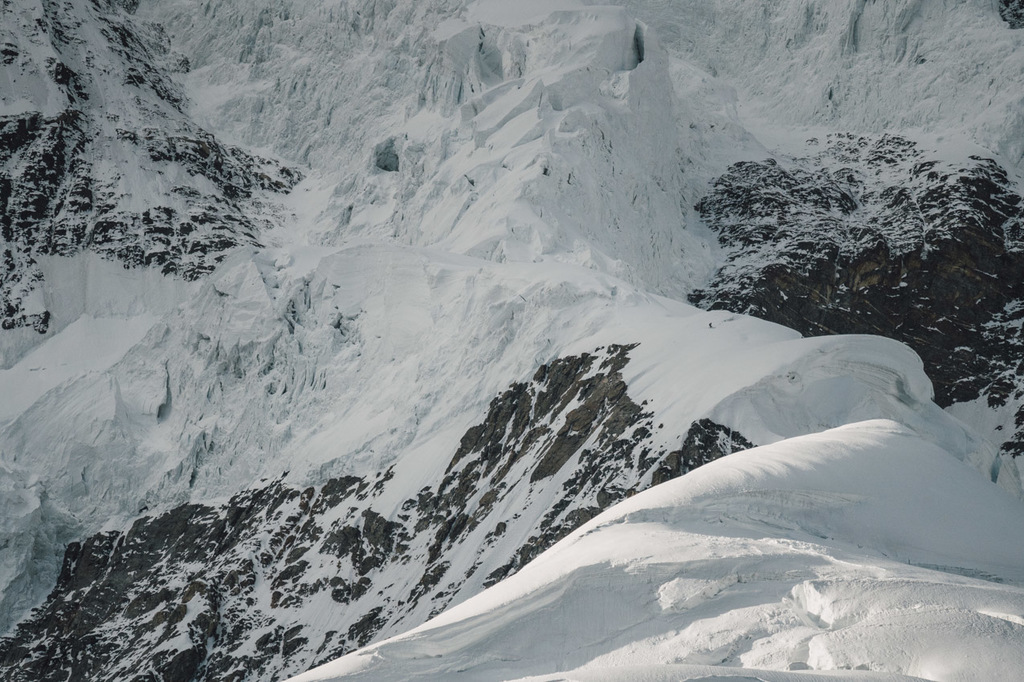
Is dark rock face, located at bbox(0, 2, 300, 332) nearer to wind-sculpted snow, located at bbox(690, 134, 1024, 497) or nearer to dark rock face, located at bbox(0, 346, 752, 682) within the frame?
dark rock face, located at bbox(0, 346, 752, 682)

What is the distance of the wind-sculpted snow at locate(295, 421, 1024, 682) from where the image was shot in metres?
8.72

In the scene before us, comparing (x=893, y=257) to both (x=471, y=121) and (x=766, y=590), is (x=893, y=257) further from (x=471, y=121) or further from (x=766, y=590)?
(x=766, y=590)

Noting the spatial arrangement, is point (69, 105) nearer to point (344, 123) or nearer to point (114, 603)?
point (344, 123)

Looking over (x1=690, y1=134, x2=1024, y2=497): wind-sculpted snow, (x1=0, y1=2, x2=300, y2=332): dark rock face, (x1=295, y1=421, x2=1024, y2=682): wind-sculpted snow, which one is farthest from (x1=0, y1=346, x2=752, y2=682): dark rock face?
(x1=690, y1=134, x2=1024, y2=497): wind-sculpted snow

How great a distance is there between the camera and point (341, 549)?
4072 centimetres

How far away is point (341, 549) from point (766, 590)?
32378mm

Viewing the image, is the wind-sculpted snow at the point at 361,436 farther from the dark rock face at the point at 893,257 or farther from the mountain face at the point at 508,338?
the dark rock face at the point at 893,257

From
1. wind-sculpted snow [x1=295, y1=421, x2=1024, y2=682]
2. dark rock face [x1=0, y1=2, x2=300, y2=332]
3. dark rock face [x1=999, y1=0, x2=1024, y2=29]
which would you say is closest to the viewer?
wind-sculpted snow [x1=295, y1=421, x2=1024, y2=682]

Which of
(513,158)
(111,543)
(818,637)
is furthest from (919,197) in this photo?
(818,637)

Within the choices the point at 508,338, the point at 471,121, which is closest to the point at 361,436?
the point at 508,338

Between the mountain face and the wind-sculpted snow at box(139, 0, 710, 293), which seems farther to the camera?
the wind-sculpted snow at box(139, 0, 710, 293)

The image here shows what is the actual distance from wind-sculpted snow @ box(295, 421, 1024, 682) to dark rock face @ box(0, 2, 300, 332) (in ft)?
171

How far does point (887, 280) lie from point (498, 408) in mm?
37567

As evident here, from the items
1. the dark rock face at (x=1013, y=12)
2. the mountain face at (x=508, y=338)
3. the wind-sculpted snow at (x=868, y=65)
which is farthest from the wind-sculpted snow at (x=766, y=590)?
the dark rock face at (x=1013, y=12)
